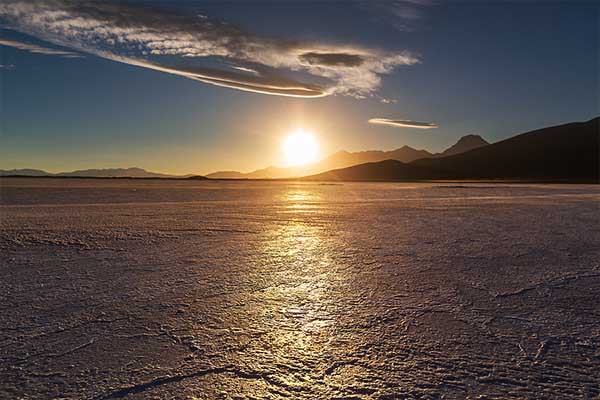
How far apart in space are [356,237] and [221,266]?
2539mm

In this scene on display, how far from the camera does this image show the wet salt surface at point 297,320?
1776 mm

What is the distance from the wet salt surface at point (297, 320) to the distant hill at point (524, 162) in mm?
89210

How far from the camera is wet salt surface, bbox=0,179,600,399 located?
178cm

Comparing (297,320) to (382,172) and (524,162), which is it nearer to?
(524,162)

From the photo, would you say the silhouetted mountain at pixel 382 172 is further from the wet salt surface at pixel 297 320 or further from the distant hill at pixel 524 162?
the wet salt surface at pixel 297 320

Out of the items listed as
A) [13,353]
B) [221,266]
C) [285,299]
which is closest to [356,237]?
[221,266]

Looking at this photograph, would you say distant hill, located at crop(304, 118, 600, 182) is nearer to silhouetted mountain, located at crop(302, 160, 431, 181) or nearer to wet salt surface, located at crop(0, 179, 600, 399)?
silhouetted mountain, located at crop(302, 160, 431, 181)

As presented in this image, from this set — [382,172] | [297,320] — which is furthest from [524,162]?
[297,320]

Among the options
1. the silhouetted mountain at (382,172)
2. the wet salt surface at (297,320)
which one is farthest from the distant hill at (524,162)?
the wet salt surface at (297,320)

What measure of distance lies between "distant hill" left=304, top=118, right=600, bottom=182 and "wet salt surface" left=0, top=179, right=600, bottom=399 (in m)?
89.2

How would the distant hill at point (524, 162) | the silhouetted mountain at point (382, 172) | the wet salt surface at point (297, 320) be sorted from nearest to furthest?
1. the wet salt surface at point (297, 320)
2. the distant hill at point (524, 162)
3. the silhouetted mountain at point (382, 172)

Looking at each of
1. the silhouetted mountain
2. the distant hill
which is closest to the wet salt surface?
the distant hill

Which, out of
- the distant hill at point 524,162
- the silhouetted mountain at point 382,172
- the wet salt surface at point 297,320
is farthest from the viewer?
the silhouetted mountain at point 382,172

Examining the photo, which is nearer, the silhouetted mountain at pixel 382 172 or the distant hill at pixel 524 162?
the distant hill at pixel 524 162
